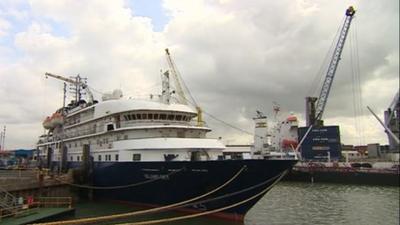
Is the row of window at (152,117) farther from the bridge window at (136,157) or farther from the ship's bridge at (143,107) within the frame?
the bridge window at (136,157)

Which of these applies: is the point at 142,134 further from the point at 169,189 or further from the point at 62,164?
the point at 62,164

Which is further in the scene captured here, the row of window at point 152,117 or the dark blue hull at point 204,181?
the row of window at point 152,117

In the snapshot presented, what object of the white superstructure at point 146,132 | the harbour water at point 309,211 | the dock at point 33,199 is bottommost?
the harbour water at point 309,211

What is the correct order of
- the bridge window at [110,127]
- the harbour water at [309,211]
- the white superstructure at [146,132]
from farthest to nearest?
the bridge window at [110,127]
the white superstructure at [146,132]
the harbour water at [309,211]

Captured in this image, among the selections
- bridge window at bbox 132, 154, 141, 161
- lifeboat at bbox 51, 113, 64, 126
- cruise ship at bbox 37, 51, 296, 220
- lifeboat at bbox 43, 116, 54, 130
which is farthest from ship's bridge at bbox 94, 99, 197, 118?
lifeboat at bbox 43, 116, 54, 130

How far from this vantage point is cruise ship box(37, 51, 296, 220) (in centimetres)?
2080

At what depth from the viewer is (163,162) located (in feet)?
76.1

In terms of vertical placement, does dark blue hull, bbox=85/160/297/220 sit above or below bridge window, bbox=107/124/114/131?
below

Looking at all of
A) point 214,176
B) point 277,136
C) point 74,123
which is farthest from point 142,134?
point 277,136

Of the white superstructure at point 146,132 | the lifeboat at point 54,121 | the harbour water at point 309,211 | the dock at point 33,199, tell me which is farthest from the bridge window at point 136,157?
the lifeboat at point 54,121

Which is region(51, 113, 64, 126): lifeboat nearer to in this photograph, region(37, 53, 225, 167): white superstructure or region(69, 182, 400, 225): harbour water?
region(37, 53, 225, 167): white superstructure

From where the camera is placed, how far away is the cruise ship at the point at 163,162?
20797 mm

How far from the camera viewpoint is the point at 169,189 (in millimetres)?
23141

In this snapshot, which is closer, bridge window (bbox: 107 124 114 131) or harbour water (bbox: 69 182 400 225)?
harbour water (bbox: 69 182 400 225)
